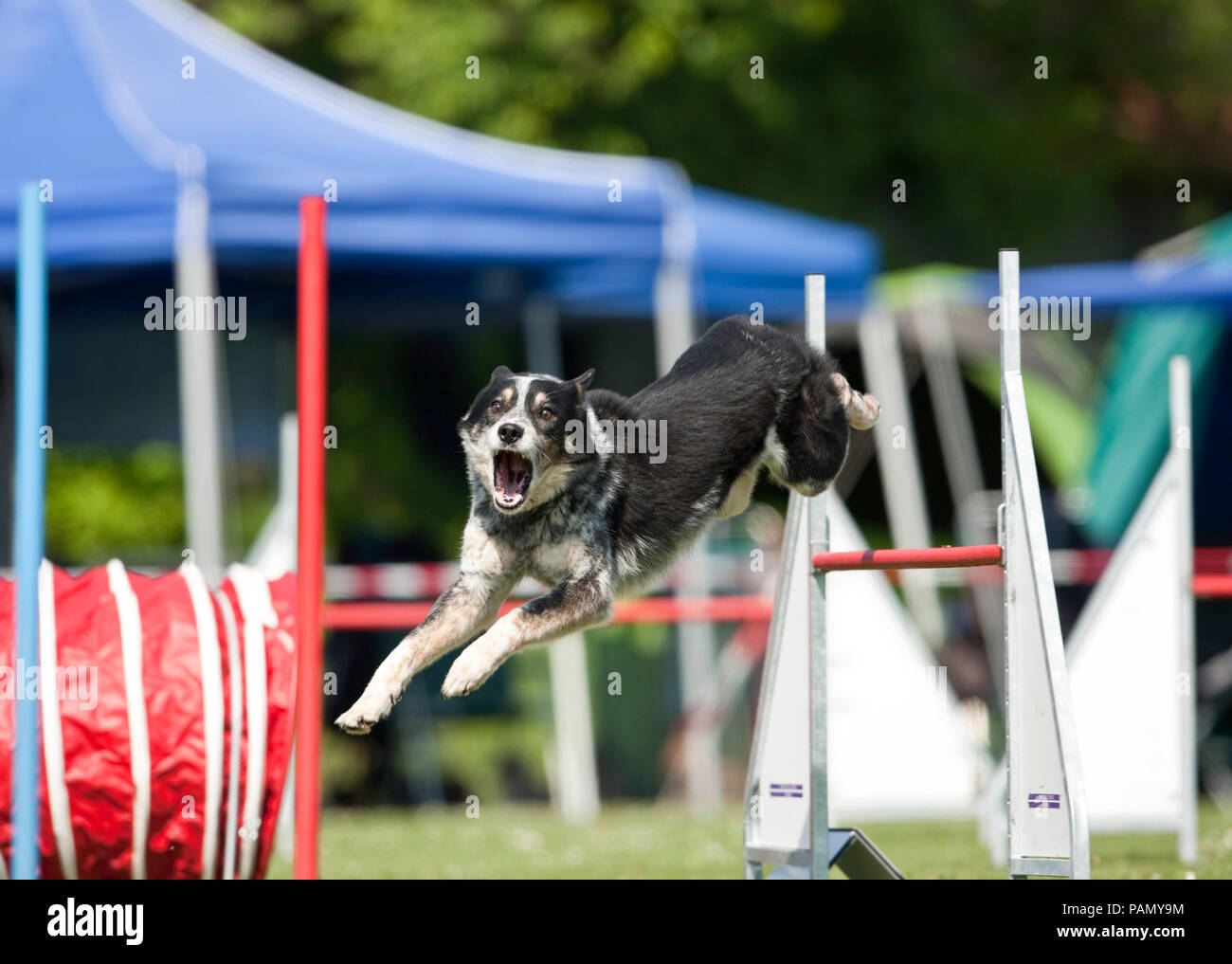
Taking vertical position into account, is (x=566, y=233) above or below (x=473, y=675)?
above

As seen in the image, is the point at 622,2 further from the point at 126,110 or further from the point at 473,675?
the point at 473,675

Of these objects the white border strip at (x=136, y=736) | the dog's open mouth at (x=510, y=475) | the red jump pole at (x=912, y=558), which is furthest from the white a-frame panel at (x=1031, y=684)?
the white border strip at (x=136, y=736)

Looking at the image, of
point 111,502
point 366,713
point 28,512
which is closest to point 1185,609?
point 366,713

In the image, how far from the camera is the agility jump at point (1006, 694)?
4266mm

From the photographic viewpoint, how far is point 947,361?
13625 millimetres

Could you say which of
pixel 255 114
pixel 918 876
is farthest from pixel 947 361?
pixel 918 876

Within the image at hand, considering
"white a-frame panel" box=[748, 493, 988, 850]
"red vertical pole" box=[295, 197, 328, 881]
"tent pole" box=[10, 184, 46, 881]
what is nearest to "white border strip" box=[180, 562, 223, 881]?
"red vertical pole" box=[295, 197, 328, 881]

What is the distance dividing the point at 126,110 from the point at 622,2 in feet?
17.2

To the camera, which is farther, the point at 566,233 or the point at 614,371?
the point at 614,371

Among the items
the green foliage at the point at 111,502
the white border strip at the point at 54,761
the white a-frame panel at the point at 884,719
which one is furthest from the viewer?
the green foliage at the point at 111,502

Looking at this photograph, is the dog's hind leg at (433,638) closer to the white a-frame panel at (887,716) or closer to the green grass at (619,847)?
the green grass at (619,847)

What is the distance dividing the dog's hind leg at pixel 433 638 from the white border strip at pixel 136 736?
753 mm

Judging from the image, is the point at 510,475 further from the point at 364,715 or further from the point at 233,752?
the point at 233,752
